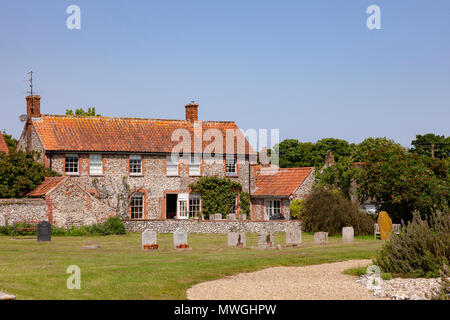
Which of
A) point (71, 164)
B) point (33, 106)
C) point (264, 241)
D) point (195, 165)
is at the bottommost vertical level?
point (264, 241)

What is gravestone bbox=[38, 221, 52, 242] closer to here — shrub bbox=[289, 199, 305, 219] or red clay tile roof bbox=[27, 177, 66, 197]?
red clay tile roof bbox=[27, 177, 66, 197]

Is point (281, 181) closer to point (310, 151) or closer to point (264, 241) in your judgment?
point (264, 241)

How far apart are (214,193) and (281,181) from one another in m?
5.97

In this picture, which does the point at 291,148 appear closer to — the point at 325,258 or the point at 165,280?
the point at 325,258

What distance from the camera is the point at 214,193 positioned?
49.9 metres

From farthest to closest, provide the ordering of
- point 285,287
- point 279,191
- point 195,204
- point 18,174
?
point 279,191
point 195,204
point 18,174
point 285,287

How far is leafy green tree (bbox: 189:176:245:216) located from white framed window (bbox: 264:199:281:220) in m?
3.08

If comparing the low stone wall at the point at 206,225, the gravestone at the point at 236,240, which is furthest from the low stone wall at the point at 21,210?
the gravestone at the point at 236,240

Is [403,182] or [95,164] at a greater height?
[95,164]

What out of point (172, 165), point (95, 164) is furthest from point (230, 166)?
point (95, 164)

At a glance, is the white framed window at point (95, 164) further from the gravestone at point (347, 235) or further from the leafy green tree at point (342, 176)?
the gravestone at point (347, 235)

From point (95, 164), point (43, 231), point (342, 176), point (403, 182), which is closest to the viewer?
point (43, 231)

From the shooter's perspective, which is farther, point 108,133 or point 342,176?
point 108,133

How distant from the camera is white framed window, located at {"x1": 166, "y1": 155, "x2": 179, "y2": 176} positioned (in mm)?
49344
